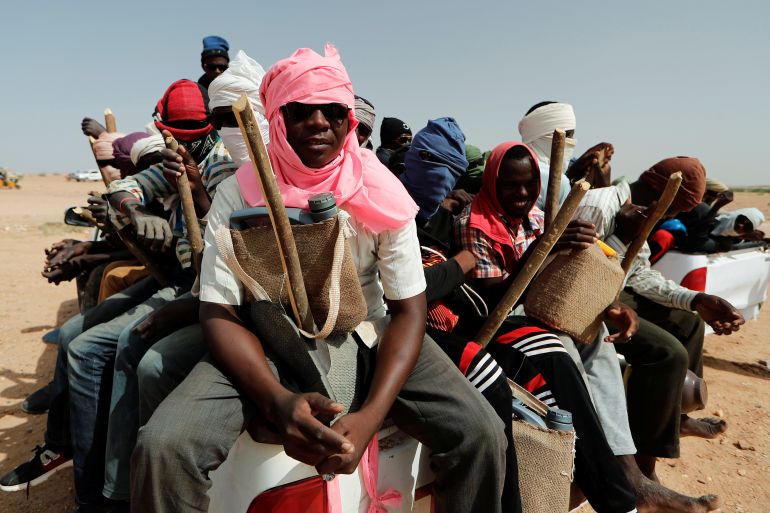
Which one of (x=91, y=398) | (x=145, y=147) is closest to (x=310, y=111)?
(x=91, y=398)

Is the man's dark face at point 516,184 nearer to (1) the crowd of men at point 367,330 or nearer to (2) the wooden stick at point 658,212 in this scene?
(1) the crowd of men at point 367,330

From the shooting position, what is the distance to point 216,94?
10.4ft

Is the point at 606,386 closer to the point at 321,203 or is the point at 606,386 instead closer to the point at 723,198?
the point at 321,203

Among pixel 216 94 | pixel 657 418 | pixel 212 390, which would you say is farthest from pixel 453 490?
pixel 216 94

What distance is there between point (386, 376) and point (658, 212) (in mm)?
1872

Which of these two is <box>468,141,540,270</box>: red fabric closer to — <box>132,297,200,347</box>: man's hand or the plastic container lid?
the plastic container lid

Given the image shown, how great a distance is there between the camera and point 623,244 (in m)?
3.35

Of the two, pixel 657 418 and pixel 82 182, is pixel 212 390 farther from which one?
pixel 82 182

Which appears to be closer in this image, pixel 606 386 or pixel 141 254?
pixel 606 386

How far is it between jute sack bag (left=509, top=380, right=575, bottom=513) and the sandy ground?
5.87ft

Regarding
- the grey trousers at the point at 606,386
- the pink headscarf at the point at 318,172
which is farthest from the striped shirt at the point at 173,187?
the grey trousers at the point at 606,386

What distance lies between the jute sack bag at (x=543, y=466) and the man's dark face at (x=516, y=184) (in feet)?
4.23

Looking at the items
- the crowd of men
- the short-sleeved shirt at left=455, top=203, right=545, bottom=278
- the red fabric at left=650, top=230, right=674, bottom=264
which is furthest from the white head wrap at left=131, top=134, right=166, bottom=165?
the red fabric at left=650, top=230, right=674, bottom=264

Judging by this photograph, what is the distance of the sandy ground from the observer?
3.22 meters
